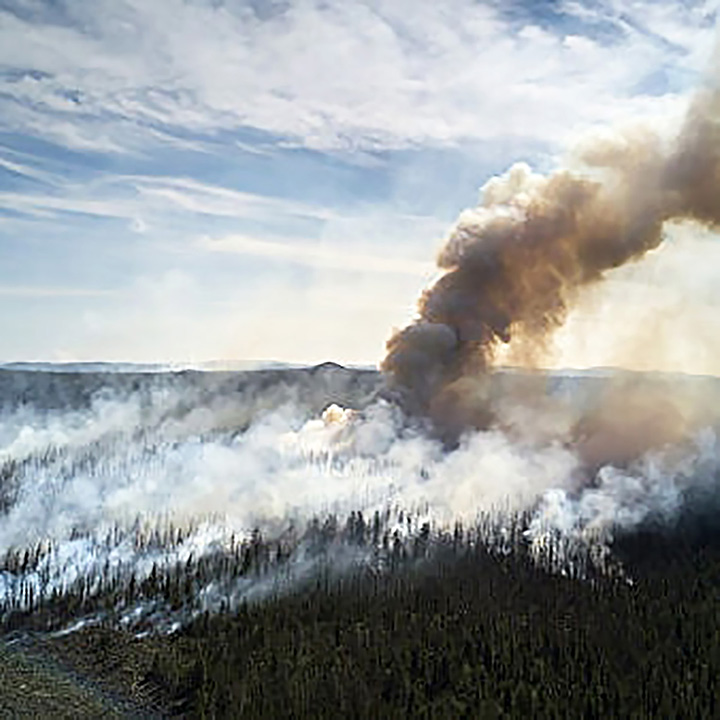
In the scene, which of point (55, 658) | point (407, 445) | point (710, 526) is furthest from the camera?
point (407, 445)

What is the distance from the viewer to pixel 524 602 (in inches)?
5182

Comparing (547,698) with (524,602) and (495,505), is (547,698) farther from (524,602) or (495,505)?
(495,505)

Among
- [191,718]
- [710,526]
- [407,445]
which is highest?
[407,445]

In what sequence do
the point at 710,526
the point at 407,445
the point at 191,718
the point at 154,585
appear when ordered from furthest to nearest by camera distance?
the point at 407,445 → the point at 710,526 → the point at 154,585 → the point at 191,718

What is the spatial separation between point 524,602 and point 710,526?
65.4 meters

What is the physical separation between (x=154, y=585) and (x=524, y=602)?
63.6 metres

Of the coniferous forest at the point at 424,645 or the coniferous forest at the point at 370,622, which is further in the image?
the coniferous forest at the point at 370,622

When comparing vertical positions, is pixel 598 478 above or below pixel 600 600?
above

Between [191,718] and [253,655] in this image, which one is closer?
[191,718]

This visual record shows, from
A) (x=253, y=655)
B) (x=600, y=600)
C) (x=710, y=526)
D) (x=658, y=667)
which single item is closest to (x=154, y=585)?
(x=253, y=655)

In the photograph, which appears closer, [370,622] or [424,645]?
[424,645]

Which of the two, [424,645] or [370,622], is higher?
[370,622]

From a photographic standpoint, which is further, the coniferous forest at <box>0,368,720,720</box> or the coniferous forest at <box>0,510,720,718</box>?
the coniferous forest at <box>0,368,720,720</box>

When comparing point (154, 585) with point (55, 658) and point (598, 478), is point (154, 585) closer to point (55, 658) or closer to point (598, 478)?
point (55, 658)
